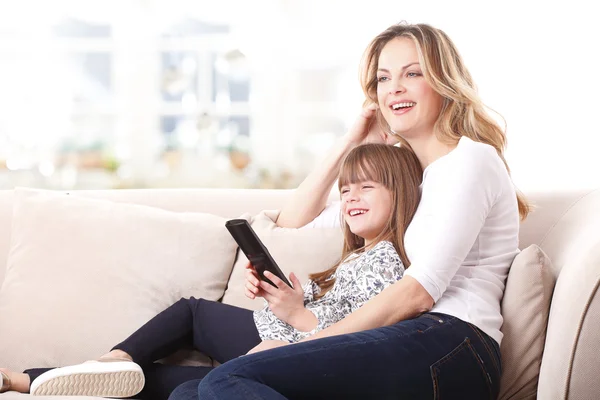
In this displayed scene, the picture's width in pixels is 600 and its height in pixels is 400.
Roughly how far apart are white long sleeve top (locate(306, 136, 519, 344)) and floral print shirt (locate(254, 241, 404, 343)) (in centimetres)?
7


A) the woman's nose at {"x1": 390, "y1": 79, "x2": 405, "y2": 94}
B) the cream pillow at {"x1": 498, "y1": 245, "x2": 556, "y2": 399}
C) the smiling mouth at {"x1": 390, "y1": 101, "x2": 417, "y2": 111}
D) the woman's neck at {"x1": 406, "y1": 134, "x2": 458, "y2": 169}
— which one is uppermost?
the woman's nose at {"x1": 390, "y1": 79, "x2": 405, "y2": 94}

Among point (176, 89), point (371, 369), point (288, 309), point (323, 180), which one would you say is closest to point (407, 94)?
point (323, 180)

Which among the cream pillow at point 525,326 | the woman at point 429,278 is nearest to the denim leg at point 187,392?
the woman at point 429,278

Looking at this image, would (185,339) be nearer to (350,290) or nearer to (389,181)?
(350,290)

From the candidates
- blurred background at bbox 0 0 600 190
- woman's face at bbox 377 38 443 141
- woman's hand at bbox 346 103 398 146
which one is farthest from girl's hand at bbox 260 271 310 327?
blurred background at bbox 0 0 600 190

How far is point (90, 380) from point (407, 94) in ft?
3.37

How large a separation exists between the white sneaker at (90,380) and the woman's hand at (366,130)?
3.05 feet

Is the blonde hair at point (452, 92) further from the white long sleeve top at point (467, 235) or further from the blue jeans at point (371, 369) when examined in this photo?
the blue jeans at point (371, 369)

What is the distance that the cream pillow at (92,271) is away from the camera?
1.89 m

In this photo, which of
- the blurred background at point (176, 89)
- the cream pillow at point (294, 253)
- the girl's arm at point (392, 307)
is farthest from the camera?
the blurred background at point (176, 89)

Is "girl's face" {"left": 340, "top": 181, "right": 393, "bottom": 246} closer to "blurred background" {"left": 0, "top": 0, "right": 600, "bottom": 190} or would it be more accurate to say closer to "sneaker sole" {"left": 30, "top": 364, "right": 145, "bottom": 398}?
"sneaker sole" {"left": 30, "top": 364, "right": 145, "bottom": 398}

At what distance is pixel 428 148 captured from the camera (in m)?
1.84

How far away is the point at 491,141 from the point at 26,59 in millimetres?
3773

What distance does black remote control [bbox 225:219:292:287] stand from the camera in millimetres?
1590
